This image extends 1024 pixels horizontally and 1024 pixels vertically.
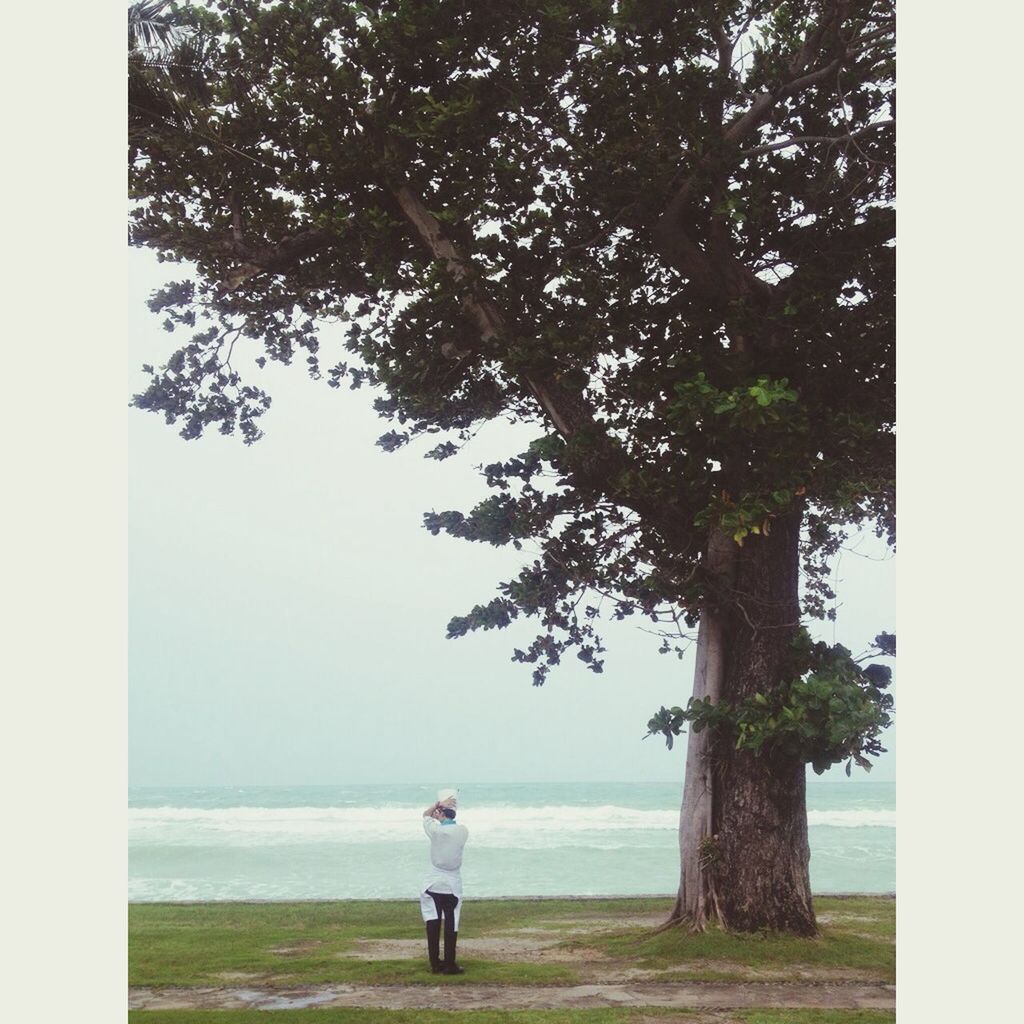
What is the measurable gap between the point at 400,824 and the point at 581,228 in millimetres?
20853

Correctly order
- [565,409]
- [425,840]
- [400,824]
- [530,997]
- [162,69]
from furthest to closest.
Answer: [400,824]
[425,840]
[565,409]
[162,69]
[530,997]

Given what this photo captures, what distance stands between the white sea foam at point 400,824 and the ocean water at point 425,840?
0.05 meters

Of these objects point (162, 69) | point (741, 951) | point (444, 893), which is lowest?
point (741, 951)

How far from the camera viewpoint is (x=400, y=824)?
25.7 metres

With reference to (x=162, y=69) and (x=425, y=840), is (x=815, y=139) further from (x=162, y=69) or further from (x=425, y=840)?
(x=425, y=840)

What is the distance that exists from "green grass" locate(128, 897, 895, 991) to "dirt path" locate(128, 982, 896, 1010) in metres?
0.14

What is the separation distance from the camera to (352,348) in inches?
300

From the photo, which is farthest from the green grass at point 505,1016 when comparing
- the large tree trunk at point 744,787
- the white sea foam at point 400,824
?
the white sea foam at point 400,824

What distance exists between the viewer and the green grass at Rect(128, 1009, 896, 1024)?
4.55m

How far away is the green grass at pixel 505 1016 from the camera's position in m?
4.55

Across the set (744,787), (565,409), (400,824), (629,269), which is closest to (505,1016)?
(744,787)

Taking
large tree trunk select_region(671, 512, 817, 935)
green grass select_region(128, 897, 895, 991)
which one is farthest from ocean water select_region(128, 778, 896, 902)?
large tree trunk select_region(671, 512, 817, 935)

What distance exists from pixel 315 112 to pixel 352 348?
1.56 meters
